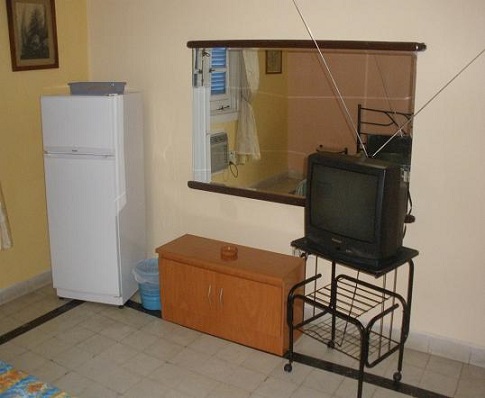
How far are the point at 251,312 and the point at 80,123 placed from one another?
5.20 feet

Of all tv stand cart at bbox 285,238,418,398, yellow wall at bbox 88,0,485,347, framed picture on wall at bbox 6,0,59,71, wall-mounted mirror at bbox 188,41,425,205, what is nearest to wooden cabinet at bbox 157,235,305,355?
tv stand cart at bbox 285,238,418,398

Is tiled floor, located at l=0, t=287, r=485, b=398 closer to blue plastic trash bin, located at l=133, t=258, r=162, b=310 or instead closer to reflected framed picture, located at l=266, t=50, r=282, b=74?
blue plastic trash bin, located at l=133, t=258, r=162, b=310

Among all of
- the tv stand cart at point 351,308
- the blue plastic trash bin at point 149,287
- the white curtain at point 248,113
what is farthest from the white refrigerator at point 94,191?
the tv stand cart at point 351,308

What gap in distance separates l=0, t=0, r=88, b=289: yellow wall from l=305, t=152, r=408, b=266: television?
2.05m

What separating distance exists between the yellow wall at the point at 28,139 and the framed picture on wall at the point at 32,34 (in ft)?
0.14

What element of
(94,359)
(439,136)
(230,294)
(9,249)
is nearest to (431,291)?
(439,136)

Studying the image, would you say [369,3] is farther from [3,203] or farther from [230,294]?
[3,203]

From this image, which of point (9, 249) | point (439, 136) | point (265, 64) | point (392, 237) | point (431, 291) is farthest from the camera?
point (9, 249)

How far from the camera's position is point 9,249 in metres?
3.87

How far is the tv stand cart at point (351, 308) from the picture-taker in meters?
2.95

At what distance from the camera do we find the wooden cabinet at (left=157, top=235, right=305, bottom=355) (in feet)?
10.5

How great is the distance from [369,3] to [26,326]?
2.81 meters

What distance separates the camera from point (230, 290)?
3301mm

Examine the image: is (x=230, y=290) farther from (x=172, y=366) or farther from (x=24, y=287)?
(x=24, y=287)
